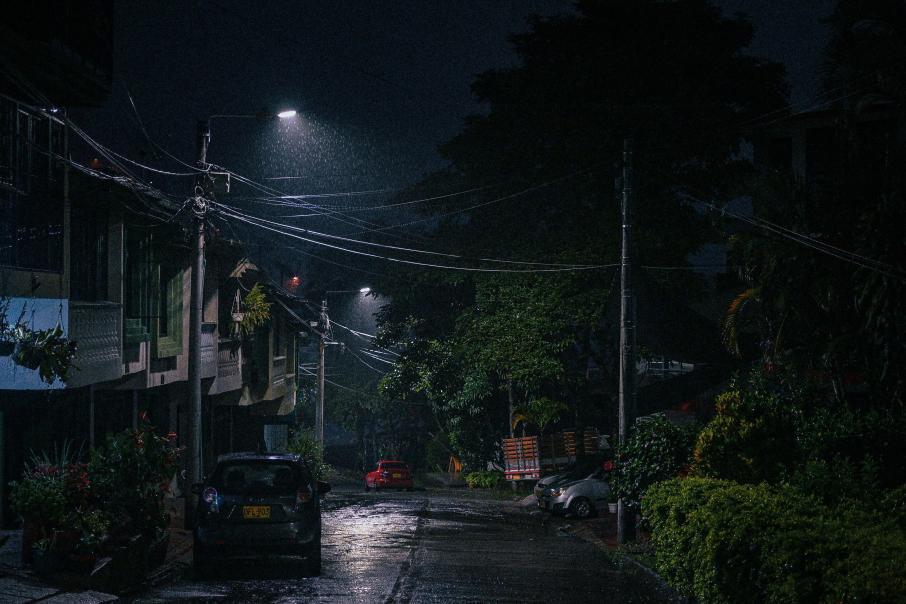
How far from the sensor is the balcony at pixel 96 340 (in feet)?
52.9

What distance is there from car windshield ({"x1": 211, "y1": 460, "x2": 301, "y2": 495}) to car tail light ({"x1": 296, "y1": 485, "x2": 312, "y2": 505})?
87 mm

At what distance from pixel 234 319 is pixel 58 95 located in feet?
43.7

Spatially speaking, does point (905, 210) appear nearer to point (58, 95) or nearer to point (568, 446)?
point (58, 95)


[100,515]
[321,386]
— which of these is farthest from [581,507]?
[100,515]

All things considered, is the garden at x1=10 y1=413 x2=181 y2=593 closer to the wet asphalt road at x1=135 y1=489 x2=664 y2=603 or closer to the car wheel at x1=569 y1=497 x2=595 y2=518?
the wet asphalt road at x1=135 y1=489 x2=664 y2=603

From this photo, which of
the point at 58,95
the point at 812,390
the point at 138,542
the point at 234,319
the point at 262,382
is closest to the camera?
the point at 138,542

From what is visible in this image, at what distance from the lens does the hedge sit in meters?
7.35

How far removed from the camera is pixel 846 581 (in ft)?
24.0

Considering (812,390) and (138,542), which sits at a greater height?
(812,390)

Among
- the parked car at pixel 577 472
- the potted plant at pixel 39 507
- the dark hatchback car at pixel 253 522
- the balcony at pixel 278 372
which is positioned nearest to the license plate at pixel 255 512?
the dark hatchback car at pixel 253 522

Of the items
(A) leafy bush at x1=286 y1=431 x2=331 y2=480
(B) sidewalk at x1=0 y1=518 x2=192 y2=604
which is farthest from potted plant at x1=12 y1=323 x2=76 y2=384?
(A) leafy bush at x1=286 y1=431 x2=331 y2=480

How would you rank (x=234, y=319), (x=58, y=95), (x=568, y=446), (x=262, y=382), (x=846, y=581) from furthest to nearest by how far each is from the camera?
(x=568, y=446) → (x=262, y=382) → (x=234, y=319) → (x=58, y=95) → (x=846, y=581)

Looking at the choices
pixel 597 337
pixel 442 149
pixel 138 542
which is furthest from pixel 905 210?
pixel 442 149

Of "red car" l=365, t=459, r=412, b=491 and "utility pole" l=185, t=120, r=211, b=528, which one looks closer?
"utility pole" l=185, t=120, r=211, b=528
